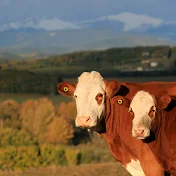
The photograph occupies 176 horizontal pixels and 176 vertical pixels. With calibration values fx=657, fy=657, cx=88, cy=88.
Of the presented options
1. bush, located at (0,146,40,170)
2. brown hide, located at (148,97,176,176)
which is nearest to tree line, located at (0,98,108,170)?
bush, located at (0,146,40,170)

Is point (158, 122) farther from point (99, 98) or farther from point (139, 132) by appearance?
point (99, 98)

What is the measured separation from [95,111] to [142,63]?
13898cm

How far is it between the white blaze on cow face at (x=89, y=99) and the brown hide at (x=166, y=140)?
119 cm

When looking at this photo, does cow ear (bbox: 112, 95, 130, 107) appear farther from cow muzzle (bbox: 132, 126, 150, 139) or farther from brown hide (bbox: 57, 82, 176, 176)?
cow muzzle (bbox: 132, 126, 150, 139)

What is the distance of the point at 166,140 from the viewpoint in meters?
11.6

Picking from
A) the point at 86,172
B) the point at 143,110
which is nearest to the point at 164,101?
the point at 143,110

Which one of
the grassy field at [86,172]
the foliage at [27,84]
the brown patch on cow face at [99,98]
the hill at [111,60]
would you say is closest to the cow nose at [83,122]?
the brown patch on cow face at [99,98]

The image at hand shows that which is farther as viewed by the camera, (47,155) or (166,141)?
(47,155)

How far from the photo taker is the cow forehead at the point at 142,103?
37.0 ft

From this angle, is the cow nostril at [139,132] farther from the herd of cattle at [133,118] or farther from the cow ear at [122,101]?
the cow ear at [122,101]

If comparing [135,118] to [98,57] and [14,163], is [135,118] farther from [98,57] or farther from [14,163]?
[98,57]

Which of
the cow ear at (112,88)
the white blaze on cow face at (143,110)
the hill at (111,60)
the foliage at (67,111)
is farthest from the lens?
the hill at (111,60)

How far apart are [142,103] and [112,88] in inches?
44.0

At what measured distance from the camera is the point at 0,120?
69250 millimetres
